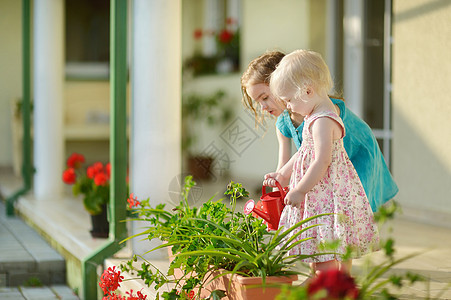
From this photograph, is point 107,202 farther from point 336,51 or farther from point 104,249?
point 336,51

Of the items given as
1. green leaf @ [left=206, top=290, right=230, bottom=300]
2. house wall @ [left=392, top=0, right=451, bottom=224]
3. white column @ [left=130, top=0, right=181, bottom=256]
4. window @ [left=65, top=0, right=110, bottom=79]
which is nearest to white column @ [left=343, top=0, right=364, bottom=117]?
house wall @ [left=392, top=0, right=451, bottom=224]

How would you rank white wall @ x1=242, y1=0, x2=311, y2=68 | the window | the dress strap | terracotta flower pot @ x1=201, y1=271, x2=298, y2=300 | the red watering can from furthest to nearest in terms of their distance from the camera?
the window, white wall @ x1=242, y1=0, x2=311, y2=68, the red watering can, the dress strap, terracotta flower pot @ x1=201, y1=271, x2=298, y2=300

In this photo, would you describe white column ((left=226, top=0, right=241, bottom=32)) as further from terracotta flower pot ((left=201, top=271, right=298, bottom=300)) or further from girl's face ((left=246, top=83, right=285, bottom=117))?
terracotta flower pot ((left=201, top=271, right=298, bottom=300))

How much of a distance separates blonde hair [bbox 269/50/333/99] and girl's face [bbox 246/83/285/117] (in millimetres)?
209

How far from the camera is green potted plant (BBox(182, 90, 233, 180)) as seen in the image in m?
6.97

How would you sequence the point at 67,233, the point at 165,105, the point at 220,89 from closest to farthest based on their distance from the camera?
the point at 165,105, the point at 67,233, the point at 220,89

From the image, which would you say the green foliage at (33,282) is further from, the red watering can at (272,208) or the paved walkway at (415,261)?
the red watering can at (272,208)

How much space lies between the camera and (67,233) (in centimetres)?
403

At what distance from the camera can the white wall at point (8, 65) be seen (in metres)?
8.85

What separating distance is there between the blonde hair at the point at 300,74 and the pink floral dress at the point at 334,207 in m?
0.10

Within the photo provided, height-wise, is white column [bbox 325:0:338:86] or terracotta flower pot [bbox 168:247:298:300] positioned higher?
white column [bbox 325:0:338:86]

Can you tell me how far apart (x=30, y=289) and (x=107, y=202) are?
0.63 metres

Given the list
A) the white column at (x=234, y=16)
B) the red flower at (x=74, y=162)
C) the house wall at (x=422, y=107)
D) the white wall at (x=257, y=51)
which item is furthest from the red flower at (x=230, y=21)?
the red flower at (x=74, y=162)

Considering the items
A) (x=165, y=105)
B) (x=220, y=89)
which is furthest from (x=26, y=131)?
(x=165, y=105)
